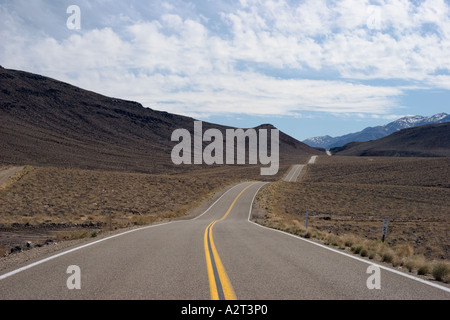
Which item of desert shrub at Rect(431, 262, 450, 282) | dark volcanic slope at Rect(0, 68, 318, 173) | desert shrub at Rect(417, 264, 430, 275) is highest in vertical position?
dark volcanic slope at Rect(0, 68, 318, 173)

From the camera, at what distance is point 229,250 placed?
11438mm

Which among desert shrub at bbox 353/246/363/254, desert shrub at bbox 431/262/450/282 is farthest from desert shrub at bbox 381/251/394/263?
desert shrub at bbox 431/262/450/282

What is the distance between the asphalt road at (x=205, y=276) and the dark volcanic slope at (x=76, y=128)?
83.2 metres

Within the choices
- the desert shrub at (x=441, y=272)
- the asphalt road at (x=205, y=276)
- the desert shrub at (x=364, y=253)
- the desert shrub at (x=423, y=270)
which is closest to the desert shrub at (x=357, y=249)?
the desert shrub at (x=364, y=253)

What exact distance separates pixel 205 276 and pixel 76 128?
144 m

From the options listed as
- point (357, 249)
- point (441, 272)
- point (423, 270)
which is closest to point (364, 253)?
point (357, 249)

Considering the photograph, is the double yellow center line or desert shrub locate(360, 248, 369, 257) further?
desert shrub locate(360, 248, 369, 257)

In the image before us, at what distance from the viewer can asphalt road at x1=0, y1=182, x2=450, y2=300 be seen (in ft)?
20.5

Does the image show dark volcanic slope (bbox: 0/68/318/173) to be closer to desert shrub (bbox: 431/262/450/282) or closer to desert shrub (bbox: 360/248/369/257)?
desert shrub (bbox: 360/248/369/257)

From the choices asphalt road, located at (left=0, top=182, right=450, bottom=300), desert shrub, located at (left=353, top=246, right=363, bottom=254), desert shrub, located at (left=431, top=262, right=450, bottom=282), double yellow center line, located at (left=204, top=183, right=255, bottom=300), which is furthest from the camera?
desert shrub, located at (left=353, top=246, right=363, bottom=254)

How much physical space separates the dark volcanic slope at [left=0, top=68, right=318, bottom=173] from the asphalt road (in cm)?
8317

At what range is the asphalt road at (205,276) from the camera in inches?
245
